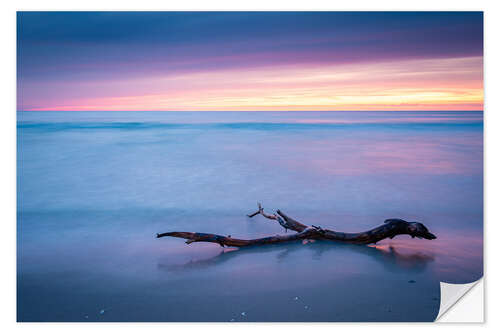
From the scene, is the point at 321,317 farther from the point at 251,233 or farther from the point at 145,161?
the point at 145,161

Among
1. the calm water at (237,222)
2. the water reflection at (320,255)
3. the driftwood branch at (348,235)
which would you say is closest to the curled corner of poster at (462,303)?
the calm water at (237,222)

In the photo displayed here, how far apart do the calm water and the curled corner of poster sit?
70mm

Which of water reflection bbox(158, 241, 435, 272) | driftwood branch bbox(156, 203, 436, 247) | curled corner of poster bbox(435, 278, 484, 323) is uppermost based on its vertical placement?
driftwood branch bbox(156, 203, 436, 247)

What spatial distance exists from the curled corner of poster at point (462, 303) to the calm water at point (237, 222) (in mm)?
70

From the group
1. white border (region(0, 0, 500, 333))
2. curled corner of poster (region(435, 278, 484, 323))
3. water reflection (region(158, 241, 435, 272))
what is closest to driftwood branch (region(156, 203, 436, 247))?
water reflection (region(158, 241, 435, 272))

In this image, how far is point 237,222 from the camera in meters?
3.28

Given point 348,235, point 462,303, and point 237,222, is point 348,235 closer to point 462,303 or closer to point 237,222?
point 462,303

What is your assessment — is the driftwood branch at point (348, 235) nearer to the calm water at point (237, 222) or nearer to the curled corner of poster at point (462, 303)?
the calm water at point (237, 222)

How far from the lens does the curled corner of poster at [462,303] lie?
2.35 metres

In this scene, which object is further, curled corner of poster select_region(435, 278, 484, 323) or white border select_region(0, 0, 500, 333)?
white border select_region(0, 0, 500, 333)

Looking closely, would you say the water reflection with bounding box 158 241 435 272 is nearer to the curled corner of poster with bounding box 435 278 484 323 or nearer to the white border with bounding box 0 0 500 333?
the curled corner of poster with bounding box 435 278 484 323

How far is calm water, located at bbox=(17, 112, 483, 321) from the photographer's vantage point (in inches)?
89.4
